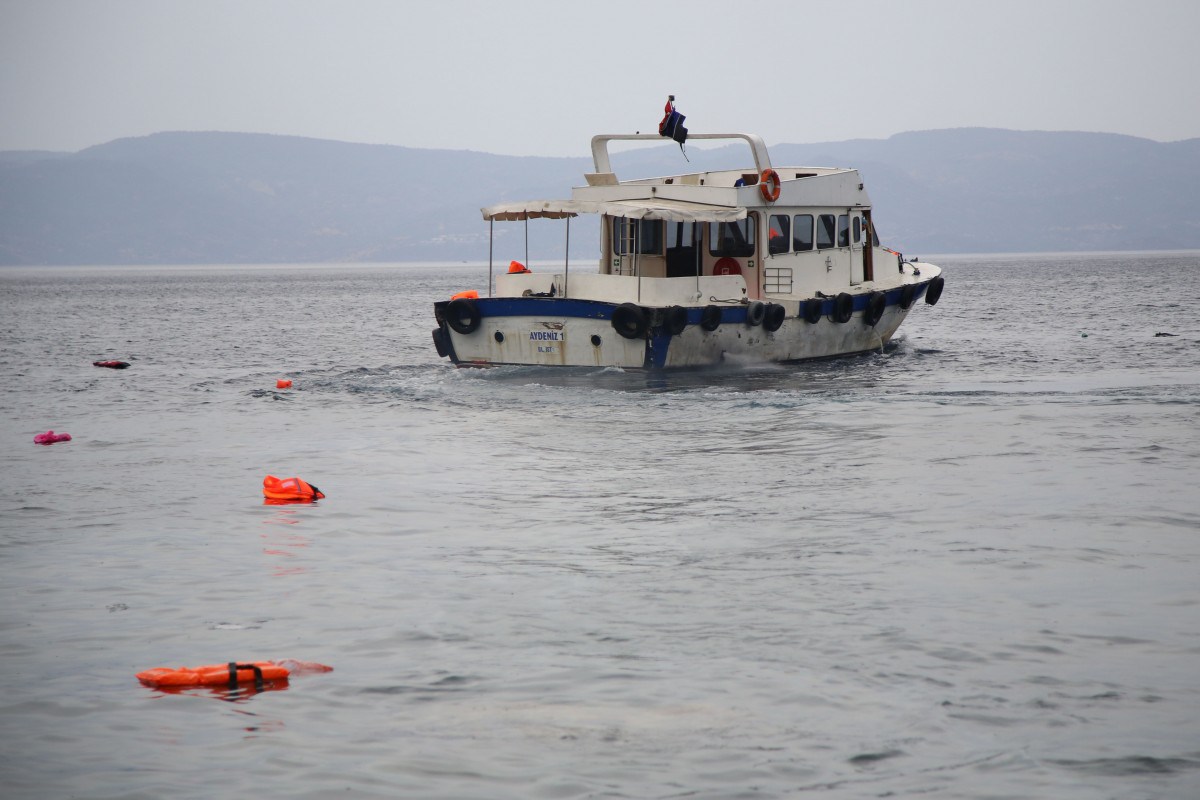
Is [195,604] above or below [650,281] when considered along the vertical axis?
below

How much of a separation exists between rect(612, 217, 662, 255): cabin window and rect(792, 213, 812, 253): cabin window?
273 centimetres

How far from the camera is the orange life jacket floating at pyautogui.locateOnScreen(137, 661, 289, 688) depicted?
7.94 metres

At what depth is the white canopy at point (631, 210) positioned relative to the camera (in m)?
23.6

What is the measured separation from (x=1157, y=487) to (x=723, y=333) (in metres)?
11.5

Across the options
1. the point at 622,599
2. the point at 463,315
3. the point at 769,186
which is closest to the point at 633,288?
the point at 463,315

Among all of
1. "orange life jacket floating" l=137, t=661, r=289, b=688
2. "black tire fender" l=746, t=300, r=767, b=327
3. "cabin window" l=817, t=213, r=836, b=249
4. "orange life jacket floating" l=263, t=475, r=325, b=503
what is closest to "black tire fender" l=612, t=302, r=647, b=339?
"black tire fender" l=746, t=300, r=767, b=327

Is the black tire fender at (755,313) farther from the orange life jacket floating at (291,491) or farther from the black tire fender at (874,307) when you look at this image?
the orange life jacket floating at (291,491)

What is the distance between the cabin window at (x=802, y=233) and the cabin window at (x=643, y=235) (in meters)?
2.73

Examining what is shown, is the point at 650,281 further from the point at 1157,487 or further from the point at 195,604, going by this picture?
the point at 195,604

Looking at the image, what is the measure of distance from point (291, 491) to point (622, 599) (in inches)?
221

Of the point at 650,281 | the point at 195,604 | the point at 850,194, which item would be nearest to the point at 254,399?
the point at 650,281

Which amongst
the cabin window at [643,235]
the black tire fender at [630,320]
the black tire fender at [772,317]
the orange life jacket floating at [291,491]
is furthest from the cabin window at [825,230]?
the orange life jacket floating at [291,491]

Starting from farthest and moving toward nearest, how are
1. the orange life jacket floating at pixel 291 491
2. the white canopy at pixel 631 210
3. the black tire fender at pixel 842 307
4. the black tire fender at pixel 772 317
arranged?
1. the black tire fender at pixel 842 307
2. the black tire fender at pixel 772 317
3. the white canopy at pixel 631 210
4. the orange life jacket floating at pixel 291 491

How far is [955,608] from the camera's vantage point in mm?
9383
